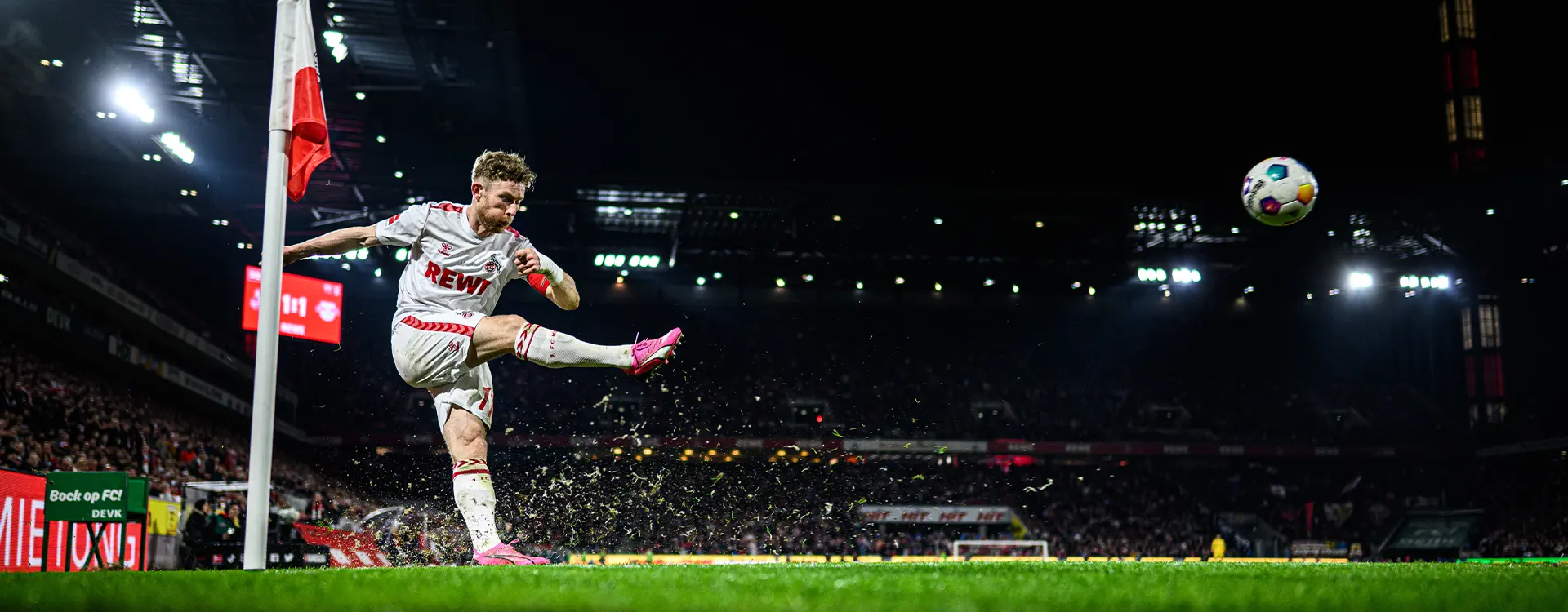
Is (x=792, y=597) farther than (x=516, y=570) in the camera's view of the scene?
No

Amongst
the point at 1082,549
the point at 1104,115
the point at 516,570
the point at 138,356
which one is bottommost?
the point at 1082,549

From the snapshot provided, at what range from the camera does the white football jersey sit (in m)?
6.16

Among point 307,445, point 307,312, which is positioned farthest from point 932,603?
point 307,445

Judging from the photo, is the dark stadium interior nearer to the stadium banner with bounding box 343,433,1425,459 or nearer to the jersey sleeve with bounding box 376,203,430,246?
the stadium banner with bounding box 343,433,1425,459

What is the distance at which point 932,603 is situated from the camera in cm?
313

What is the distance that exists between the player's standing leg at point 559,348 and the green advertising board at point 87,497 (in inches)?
224

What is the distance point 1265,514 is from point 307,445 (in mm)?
32907

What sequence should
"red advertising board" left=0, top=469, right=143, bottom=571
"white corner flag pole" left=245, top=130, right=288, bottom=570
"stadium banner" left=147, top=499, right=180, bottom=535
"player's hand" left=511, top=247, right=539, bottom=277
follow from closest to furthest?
"white corner flag pole" left=245, top=130, right=288, bottom=570, "player's hand" left=511, top=247, right=539, bottom=277, "red advertising board" left=0, top=469, right=143, bottom=571, "stadium banner" left=147, top=499, right=180, bottom=535

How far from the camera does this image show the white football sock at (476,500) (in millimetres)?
6039

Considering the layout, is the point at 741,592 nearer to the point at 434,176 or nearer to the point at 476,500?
the point at 476,500

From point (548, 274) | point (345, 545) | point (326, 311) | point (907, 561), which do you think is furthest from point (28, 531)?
point (326, 311)

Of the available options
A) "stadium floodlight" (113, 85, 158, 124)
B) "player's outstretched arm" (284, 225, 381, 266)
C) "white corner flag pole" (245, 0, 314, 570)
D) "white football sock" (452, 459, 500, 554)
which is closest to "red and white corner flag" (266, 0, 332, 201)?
"white corner flag pole" (245, 0, 314, 570)

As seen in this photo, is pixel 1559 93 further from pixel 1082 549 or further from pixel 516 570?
pixel 516 570

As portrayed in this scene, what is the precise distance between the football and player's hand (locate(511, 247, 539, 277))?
7.00 m
